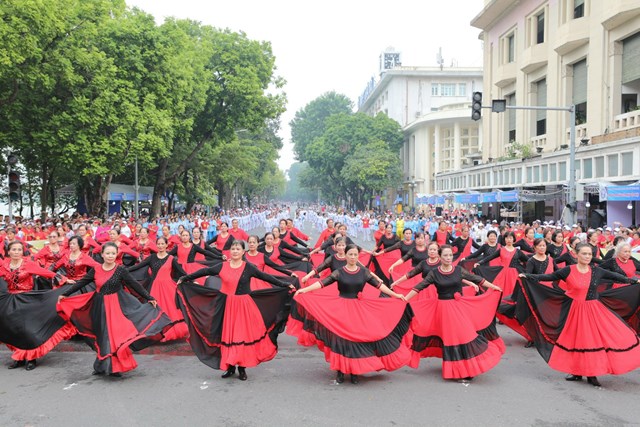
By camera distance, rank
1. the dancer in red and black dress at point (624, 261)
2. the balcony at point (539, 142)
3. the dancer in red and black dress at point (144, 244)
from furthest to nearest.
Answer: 1. the balcony at point (539, 142)
2. the dancer in red and black dress at point (144, 244)
3. the dancer in red and black dress at point (624, 261)

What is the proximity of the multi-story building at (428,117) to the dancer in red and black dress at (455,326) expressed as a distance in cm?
4814

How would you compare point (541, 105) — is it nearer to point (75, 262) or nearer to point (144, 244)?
point (144, 244)

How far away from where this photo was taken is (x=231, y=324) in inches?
280

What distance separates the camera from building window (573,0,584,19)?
1187 inches

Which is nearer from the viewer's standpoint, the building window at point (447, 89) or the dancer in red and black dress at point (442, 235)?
the dancer in red and black dress at point (442, 235)

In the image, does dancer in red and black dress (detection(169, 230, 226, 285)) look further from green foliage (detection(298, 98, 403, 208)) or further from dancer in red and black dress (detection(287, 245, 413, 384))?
green foliage (detection(298, 98, 403, 208))

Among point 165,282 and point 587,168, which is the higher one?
point 587,168

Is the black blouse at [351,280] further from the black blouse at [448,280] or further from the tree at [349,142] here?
the tree at [349,142]

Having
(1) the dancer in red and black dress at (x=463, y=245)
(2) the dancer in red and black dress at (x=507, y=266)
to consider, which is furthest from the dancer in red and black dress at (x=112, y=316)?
(1) the dancer in red and black dress at (x=463, y=245)

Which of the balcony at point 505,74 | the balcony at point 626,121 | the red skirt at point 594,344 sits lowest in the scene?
the red skirt at point 594,344

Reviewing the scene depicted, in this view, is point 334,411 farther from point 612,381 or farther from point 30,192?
point 30,192

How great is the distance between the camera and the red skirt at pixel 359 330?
681 cm

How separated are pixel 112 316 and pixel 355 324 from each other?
2970mm

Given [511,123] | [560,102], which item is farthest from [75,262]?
[511,123]
